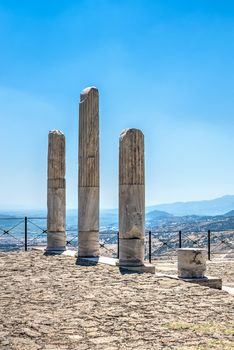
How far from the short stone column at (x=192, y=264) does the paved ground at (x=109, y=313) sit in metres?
0.62

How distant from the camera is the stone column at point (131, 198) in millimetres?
16688

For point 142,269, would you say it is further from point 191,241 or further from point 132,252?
point 191,241

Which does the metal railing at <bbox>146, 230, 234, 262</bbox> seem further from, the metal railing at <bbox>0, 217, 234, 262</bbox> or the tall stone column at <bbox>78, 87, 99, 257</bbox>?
the tall stone column at <bbox>78, 87, 99, 257</bbox>

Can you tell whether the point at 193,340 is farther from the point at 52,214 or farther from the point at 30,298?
the point at 52,214

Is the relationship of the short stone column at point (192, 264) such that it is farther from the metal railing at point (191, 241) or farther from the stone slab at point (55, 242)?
the stone slab at point (55, 242)

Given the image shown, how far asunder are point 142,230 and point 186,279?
2711 millimetres

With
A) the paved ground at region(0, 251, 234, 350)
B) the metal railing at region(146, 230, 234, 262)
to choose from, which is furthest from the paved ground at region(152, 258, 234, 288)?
the paved ground at region(0, 251, 234, 350)

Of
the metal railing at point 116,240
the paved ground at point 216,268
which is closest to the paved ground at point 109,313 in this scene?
the paved ground at point 216,268

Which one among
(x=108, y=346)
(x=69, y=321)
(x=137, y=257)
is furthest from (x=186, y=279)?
(x=108, y=346)

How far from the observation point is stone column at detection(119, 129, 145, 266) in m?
16.7

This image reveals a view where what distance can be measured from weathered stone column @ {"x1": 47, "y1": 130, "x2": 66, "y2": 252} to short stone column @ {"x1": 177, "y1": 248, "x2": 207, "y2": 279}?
27.1 ft

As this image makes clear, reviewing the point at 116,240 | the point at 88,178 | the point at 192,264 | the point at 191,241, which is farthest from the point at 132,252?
the point at 116,240

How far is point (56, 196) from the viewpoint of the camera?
876 inches

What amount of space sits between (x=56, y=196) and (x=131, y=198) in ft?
20.1
